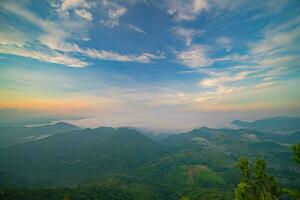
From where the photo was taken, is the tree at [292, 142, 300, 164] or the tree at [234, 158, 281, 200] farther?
the tree at [234, 158, 281, 200]

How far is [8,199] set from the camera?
142 m

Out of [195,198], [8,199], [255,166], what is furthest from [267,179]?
[195,198]

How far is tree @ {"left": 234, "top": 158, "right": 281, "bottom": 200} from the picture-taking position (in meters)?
25.2

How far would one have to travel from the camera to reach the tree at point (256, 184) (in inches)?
992

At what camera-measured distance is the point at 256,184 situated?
26484 millimetres

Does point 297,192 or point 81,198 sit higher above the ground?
point 297,192

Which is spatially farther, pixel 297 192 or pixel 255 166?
pixel 255 166

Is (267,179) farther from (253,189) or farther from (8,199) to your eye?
(8,199)

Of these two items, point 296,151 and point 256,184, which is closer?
point 296,151

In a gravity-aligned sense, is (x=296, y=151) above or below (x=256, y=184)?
above

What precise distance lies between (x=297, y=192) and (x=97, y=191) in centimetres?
20539

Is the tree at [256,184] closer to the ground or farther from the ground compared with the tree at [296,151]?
closer to the ground

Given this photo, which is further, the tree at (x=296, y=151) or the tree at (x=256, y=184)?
the tree at (x=256, y=184)

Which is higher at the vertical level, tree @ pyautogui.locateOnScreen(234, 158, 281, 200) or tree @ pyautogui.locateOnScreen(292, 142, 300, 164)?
tree @ pyautogui.locateOnScreen(292, 142, 300, 164)
